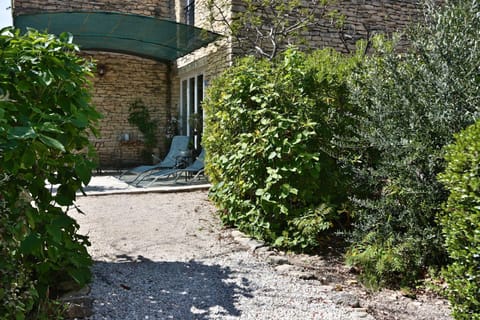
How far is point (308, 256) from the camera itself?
3.81 m

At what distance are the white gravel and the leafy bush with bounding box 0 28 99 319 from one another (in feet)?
1.28

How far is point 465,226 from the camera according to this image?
2340 mm

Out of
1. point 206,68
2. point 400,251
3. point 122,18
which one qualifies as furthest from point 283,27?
point 400,251

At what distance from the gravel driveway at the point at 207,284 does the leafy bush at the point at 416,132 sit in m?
0.35

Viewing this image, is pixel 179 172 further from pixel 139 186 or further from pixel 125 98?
pixel 125 98

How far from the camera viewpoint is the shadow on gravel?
2.61 meters

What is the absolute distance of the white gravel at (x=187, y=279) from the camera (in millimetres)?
2654

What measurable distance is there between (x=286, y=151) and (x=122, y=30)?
19.9ft

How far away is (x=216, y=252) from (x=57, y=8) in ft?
29.5

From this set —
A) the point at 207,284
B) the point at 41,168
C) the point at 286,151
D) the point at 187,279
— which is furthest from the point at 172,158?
the point at 41,168

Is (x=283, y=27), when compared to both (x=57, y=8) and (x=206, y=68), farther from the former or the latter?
(x=57, y=8)

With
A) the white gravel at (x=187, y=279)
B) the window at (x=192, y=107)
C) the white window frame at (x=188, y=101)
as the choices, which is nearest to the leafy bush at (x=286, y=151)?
the white gravel at (x=187, y=279)

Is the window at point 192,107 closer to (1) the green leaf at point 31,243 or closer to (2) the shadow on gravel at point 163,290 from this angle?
(2) the shadow on gravel at point 163,290

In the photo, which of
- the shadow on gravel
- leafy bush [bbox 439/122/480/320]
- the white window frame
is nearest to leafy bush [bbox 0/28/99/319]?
the shadow on gravel
